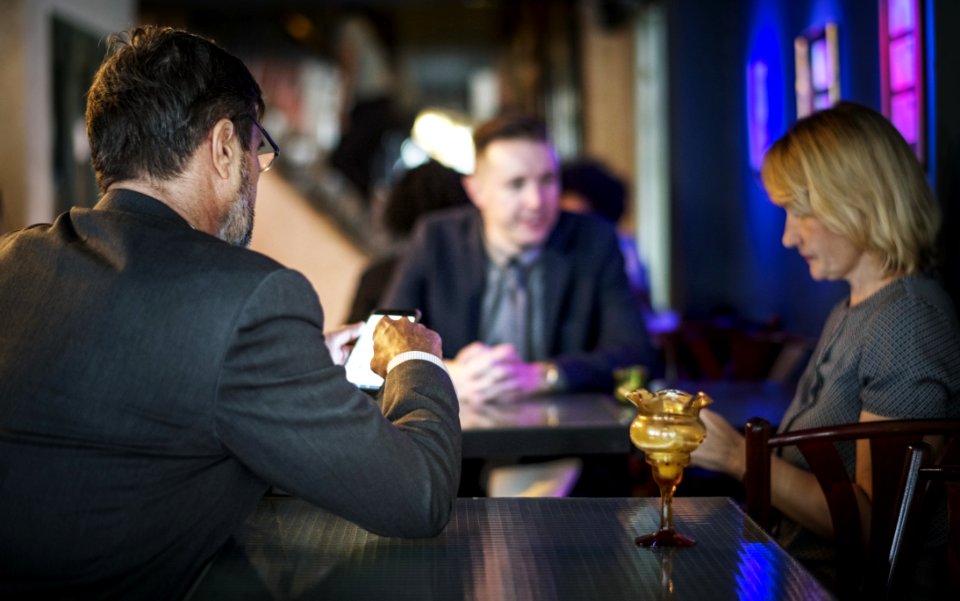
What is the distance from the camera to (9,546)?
1.43 m

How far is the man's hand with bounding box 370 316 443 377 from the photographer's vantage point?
175cm

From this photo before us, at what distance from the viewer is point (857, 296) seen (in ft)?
8.04

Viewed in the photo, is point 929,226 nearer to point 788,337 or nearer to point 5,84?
point 788,337

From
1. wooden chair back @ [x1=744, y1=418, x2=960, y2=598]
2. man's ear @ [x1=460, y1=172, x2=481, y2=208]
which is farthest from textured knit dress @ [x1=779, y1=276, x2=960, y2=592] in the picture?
man's ear @ [x1=460, y1=172, x2=481, y2=208]

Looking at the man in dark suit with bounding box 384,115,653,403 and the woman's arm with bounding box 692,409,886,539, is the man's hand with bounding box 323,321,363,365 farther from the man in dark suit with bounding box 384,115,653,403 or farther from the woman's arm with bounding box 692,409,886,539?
the man in dark suit with bounding box 384,115,653,403

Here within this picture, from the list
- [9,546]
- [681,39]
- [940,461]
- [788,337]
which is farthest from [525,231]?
[681,39]

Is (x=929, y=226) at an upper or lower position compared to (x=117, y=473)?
upper

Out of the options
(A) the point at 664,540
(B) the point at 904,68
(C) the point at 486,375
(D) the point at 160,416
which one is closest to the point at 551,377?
(C) the point at 486,375

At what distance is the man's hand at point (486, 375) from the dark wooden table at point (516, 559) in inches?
45.8

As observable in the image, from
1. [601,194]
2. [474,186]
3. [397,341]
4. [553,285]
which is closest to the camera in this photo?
[397,341]

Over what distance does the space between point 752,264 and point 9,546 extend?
15.1 feet

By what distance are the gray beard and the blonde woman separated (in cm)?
112

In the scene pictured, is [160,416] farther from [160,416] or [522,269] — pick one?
[522,269]

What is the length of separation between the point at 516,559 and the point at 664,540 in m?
0.23
